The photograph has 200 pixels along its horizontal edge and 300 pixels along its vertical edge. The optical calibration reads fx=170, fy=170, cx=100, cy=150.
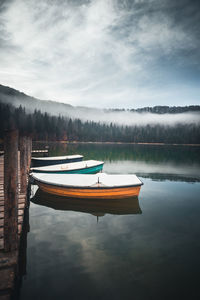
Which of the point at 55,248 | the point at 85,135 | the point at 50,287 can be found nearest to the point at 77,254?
the point at 55,248

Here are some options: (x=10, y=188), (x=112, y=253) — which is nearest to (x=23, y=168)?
(x=10, y=188)

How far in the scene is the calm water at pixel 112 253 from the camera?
225 inches

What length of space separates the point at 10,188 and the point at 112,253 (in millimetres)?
5462

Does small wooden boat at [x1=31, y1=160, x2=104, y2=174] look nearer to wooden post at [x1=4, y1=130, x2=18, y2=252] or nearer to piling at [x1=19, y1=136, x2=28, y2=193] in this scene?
piling at [x1=19, y1=136, x2=28, y2=193]

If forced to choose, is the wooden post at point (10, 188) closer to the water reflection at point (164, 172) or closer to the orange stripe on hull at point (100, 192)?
the orange stripe on hull at point (100, 192)

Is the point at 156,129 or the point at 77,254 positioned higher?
the point at 156,129

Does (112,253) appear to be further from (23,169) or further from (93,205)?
(23,169)

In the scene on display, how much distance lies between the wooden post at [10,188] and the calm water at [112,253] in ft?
7.48

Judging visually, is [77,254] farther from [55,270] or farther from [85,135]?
[85,135]

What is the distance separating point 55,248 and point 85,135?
156 meters

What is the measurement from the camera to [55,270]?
6430 millimetres

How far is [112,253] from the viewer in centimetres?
755

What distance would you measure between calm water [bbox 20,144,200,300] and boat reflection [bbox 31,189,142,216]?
79 millimetres

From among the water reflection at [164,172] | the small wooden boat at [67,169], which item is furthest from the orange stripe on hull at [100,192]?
the water reflection at [164,172]
